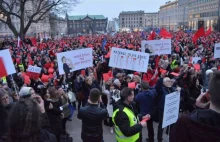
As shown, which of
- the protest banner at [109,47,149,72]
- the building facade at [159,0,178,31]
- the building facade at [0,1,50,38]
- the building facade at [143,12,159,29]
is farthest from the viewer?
Answer: the building facade at [143,12,159,29]

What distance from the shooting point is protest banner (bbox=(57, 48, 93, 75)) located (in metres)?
7.33

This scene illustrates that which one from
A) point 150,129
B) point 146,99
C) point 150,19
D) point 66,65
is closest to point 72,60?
point 66,65

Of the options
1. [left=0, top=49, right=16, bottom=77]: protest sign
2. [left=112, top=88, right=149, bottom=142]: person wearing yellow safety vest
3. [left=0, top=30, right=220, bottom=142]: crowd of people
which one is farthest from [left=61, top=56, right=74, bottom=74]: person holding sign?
[left=112, top=88, right=149, bottom=142]: person wearing yellow safety vest

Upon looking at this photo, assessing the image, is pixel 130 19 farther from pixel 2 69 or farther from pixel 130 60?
pixel 2 69

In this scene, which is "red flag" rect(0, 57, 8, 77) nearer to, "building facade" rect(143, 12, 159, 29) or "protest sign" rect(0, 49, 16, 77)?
"protest sign" rect(0, 49, 16, 77)

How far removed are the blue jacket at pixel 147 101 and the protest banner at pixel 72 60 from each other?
267cm

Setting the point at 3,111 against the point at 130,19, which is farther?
the point at 130,19

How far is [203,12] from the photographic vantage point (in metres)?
107

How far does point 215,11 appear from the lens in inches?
3772

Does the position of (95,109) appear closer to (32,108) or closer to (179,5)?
(32,108)

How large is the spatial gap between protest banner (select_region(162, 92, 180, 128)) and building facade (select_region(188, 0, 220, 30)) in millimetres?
90766

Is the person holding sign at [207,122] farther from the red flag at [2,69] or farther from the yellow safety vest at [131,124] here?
the red flag at [2,69]

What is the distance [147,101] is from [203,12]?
111 metres

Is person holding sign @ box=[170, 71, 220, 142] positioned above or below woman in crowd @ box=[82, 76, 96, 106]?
above
